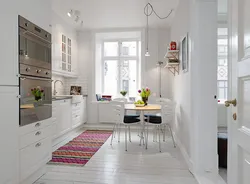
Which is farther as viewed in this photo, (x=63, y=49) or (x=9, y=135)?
(x=63, y=49)

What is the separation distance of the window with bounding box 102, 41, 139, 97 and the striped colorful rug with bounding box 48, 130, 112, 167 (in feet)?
5.31

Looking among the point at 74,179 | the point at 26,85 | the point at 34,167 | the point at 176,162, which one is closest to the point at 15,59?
the point at 26,85

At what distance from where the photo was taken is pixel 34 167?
7.23 ft

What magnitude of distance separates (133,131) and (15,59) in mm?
3580

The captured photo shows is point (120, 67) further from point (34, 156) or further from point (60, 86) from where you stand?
point (34, 156)

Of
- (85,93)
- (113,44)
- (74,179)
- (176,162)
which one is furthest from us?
(113,44)

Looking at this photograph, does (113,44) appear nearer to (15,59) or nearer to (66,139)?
(66,139)

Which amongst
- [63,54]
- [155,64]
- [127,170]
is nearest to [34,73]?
[127,170]

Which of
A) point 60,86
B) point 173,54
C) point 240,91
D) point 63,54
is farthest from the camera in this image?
point 60,86

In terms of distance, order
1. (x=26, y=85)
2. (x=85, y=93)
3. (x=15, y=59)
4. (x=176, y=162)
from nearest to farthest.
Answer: (x=15, y=59) → (x=26, y=85) → (x=176, y=162) → (x=85, y=93)

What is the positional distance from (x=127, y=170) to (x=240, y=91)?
6.39 ft

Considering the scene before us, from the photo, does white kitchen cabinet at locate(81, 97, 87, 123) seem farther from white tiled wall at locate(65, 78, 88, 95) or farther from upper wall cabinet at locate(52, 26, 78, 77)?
upper wall cabinet at locate(52, 26, 78, 77)

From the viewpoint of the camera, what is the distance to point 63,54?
459 cm

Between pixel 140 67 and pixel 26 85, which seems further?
pixel 140 67
